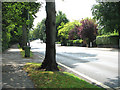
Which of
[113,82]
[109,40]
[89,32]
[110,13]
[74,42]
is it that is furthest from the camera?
[74,42]

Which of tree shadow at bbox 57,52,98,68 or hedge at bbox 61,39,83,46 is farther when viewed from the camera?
hedge at bbox 61,39,83,46

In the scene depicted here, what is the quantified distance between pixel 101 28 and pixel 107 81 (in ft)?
82.1

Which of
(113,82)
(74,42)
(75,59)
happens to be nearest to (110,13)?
(75,59)

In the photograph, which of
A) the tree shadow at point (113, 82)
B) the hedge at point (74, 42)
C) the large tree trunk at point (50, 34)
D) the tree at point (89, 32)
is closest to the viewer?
the tree shadow at point (113, 82)

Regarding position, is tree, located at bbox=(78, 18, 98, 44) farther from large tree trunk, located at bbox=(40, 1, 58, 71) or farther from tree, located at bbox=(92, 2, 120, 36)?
large tree trunk, located at bbox=(40, 1, 58, 71)

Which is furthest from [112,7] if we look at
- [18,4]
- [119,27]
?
[18,4]

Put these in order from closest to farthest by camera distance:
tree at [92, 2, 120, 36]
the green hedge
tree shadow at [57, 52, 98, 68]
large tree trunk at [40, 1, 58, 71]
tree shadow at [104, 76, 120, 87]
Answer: tree shadow at [104, 76, 120, 87] → large tree trunk at [40, 1, 58, 71] → tree shadow at [57, 52, 98, 68] → tree at [92, 2, 120, 36] → the green hedge

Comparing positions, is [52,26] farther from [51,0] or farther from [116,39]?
[116,39]

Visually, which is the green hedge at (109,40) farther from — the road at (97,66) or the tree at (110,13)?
the road at (97,66)

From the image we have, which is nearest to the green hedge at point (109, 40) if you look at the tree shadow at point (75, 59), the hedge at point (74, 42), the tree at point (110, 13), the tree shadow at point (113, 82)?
the tree at point (110, 13)

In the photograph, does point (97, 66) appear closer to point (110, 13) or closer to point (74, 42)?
point (110, 13)

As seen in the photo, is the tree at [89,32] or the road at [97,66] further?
the tree at [89,32]

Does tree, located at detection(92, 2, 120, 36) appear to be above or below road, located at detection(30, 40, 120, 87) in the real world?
above

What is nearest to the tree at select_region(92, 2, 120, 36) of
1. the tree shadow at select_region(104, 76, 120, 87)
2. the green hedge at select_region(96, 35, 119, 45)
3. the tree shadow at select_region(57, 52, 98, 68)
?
the green hedge at select_region(96, 35, 119, 45)
